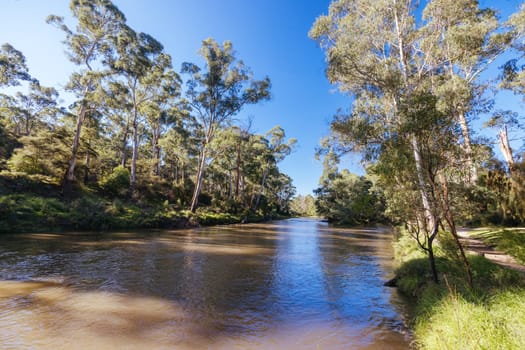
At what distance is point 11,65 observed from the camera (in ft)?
79.0

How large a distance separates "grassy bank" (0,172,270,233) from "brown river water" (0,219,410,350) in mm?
5774

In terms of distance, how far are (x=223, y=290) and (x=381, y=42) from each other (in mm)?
14613

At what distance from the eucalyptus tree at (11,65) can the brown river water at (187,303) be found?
24921 mm

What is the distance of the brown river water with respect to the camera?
3746 mm

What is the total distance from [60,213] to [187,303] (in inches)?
566

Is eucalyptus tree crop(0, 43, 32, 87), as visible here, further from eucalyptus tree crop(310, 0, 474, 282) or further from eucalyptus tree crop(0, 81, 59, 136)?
eucalyptus tree crop(310, 0, 474, 282)

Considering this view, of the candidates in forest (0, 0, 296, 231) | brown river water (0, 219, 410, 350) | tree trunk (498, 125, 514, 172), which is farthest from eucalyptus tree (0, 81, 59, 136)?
tree trunk (498, 125, 514, 172)

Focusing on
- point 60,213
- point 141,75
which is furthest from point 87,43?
point 60,213

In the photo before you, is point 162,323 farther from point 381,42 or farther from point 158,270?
point 381,42

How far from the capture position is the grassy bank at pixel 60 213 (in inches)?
530

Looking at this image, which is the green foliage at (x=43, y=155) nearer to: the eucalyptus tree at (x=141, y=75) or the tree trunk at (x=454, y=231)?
the eucalyptus tree at (x=141, y=75)

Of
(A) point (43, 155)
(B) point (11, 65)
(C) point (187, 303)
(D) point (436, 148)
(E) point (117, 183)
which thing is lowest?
(C) point (187, 303)

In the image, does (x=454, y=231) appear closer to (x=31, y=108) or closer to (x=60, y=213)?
(x=60, y=213)

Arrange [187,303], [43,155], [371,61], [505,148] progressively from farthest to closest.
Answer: [43,155], [505,148], [371,61], [187,303]
